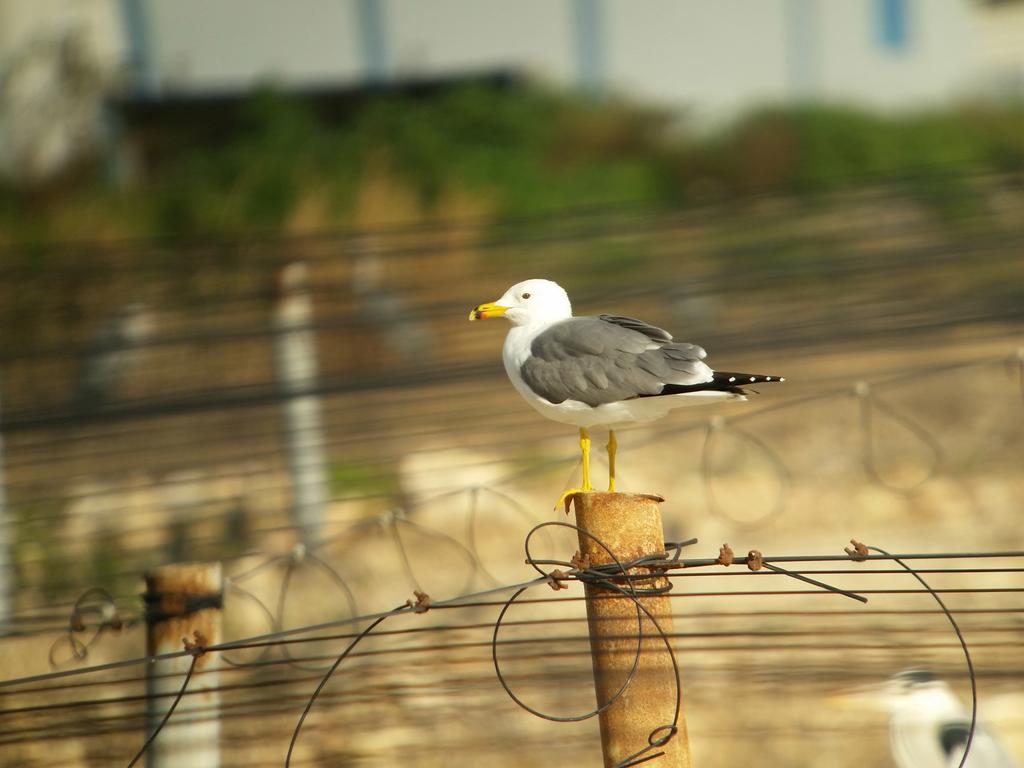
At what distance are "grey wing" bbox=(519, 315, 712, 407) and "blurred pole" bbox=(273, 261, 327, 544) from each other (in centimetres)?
257

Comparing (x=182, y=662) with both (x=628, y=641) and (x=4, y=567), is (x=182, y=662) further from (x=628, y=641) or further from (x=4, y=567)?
(x=4, y=567)

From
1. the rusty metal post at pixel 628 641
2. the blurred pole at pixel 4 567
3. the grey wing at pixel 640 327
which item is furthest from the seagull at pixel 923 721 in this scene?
the blurred pole at pixel 4 567

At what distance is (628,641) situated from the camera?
5.82 feet

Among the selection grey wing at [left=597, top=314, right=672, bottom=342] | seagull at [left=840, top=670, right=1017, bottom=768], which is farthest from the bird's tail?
seagull at [left=840, top=670, right=1017, bottom=768]

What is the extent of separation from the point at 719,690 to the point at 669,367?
2.47 meters

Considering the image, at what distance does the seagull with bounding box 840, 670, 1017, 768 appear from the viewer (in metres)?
2.84

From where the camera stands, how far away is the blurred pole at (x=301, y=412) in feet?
14.5

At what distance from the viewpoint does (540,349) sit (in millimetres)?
1915

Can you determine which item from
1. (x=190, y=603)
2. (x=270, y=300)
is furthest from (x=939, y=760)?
(x=270, y=300)

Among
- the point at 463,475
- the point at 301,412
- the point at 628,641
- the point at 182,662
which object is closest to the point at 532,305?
the point at 628,641

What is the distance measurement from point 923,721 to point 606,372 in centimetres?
159

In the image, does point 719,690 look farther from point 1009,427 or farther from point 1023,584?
point 1009,427

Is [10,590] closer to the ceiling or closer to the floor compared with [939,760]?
closer to the ceiling

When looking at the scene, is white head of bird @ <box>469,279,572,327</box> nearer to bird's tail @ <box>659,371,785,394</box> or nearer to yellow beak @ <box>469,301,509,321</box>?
yellow beak @ <box>469,301,509,321</box>
